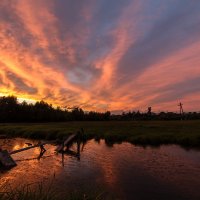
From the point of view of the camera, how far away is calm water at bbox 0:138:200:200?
1823 centimetres

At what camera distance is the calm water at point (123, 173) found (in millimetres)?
18234

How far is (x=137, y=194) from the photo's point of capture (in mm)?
17438

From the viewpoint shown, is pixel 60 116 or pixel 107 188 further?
pixel 60 116

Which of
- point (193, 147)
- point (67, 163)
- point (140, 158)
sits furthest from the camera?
point (193, 147)

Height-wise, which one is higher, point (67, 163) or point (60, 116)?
point (60, 116)

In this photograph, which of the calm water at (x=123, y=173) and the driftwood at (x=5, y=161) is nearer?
the calm water at (x=123, y=173)

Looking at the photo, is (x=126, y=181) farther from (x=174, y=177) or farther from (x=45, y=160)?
(x=45, y=160)

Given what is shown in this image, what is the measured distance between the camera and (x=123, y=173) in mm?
22797

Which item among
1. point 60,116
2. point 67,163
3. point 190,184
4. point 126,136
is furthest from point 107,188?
point 60,116

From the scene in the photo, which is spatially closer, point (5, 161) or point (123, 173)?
point (123, 173)

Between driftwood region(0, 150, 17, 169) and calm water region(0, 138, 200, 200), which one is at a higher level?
driftwood region(0, 150, 17, 169)

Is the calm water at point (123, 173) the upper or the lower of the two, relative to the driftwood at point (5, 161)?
lower

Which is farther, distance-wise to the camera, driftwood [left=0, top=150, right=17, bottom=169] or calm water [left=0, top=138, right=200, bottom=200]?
driftwood [left=0, top=150, right=17, bottom=169]

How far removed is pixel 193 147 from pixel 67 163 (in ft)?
57.7
